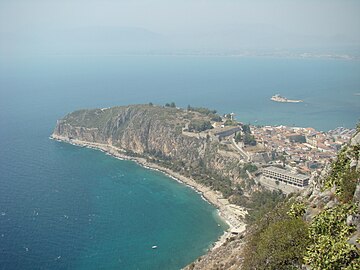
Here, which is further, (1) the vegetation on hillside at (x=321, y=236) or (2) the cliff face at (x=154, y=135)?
(2) the cliff face at (x=154, y=135)

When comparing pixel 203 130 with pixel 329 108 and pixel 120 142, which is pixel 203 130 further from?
pixel 329 108

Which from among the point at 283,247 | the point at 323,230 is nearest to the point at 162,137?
the point at 283,247

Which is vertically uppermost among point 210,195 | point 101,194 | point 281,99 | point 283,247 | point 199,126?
point 283,247

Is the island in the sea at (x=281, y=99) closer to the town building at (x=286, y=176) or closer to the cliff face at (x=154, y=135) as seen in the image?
the cliff face at (x=154, y=135)

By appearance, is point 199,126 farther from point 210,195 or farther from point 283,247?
point 283,247

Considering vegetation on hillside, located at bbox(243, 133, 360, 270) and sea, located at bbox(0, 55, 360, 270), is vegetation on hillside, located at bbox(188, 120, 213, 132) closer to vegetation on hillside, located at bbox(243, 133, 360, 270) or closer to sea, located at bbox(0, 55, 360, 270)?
sea, located at bbox(0, 55, 360, 270)

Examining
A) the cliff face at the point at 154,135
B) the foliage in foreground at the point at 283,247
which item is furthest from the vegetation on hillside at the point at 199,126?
the foliage in foreground at the point at 283,247
